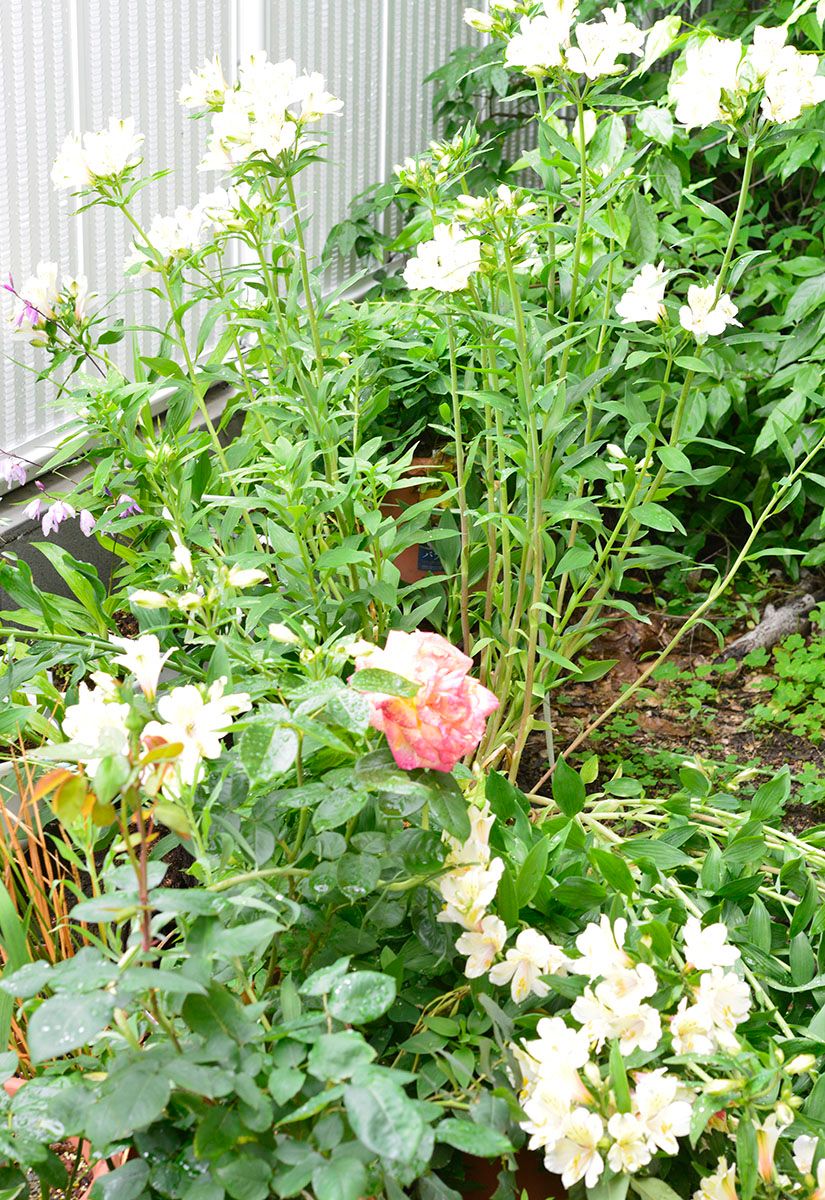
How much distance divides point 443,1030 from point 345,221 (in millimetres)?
2953

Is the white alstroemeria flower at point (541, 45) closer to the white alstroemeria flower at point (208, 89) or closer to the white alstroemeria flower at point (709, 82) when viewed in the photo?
the white alstroemeria flower at point (709, 82)

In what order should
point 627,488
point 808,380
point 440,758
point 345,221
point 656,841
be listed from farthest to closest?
point 345,221
point 808,380
point 627,488
point 656,841
point 440,758

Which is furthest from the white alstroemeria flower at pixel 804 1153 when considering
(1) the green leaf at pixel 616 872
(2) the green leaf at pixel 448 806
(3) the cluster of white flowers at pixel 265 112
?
(3) the cluster of white flowers at pixel 265 112

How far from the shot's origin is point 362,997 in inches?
31.0

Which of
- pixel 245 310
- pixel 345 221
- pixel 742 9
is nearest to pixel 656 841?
pixel 245 310

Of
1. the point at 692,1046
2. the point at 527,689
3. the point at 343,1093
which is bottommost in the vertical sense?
the point at 527,689

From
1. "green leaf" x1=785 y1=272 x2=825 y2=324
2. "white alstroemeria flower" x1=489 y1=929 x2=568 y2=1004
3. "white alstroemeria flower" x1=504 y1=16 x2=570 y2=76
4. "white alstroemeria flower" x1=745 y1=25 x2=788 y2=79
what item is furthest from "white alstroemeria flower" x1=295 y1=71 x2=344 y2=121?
"green leaf" x1=785 y1=272 x2=825 y2=324

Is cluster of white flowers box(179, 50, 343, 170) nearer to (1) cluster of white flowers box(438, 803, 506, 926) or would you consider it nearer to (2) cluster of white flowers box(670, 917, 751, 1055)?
(1) cluster of white flowers box(438, 803, 506, 926)

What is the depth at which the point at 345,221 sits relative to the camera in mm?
3564

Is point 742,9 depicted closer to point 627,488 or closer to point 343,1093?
point 627,488

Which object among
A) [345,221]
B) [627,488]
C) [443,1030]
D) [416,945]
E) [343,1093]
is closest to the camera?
[343,1093]

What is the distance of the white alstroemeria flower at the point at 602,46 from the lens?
4.89ft

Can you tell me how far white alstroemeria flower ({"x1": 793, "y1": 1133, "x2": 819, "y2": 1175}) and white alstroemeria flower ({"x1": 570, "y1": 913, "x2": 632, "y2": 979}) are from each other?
0.19m

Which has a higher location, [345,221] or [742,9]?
[742,9]
